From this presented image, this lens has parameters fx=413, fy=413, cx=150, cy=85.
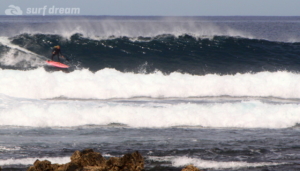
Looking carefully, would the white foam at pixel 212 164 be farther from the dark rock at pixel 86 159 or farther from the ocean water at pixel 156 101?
the dark rock at pixel 86 159

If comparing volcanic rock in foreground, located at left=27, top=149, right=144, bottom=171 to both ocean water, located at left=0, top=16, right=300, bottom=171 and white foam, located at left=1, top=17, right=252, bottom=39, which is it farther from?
white foam, located at left=1, top=17, right=252, bottom=39

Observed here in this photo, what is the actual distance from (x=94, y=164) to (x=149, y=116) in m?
5.27

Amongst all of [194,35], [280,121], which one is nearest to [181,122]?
[280,121]

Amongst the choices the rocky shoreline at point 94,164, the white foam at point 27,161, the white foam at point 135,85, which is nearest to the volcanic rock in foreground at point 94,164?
the rocky shoreline at point 94,164

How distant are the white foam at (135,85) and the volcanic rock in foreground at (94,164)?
9.65 meters

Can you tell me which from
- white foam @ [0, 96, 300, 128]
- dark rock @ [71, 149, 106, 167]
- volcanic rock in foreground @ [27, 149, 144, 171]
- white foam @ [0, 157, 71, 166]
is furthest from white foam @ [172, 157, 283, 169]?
white foam @ [0, 96, 300, 128]

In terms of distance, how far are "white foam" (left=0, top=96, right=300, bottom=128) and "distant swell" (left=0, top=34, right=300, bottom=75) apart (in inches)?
306

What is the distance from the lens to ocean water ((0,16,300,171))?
28.6ft

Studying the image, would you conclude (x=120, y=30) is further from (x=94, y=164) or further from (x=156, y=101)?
(x=94, y=164)

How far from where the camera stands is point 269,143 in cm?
946

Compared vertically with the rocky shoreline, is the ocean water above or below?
above

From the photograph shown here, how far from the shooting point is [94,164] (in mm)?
7074

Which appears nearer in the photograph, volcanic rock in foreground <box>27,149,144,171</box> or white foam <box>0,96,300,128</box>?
volcanic rock in foreground <box>27,149,144,171</box>

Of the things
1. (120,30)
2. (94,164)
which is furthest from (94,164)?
(120,30)
